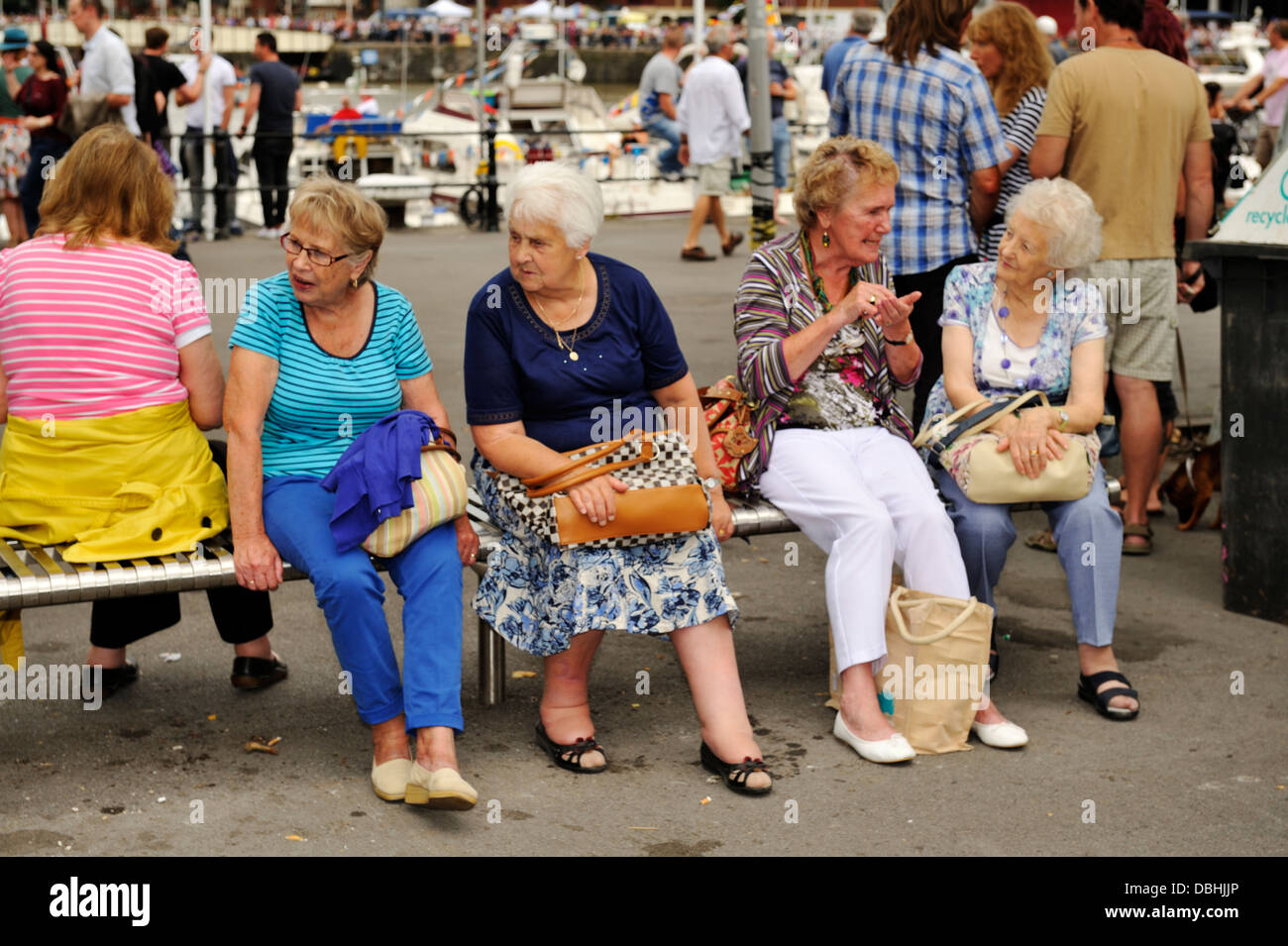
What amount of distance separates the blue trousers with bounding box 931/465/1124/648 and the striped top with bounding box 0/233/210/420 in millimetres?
2280

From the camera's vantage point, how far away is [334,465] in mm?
4184

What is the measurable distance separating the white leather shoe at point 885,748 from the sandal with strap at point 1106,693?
65 cm

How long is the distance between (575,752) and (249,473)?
3.58 ft

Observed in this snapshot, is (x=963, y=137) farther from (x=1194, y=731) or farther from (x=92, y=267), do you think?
(x=92, y=267)

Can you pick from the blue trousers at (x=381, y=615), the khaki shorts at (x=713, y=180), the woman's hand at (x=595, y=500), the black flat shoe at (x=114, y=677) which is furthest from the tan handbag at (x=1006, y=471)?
the khaki shorts at (x=713, y=180)

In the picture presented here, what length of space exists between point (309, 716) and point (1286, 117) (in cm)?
392

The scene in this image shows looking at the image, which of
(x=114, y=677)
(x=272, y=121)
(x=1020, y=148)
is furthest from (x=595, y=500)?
(x=272, y=121)

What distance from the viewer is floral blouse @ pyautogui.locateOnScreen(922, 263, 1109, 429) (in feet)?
15.8

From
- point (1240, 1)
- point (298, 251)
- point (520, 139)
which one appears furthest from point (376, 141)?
point (1240, 1)

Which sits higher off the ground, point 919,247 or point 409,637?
point 919,247

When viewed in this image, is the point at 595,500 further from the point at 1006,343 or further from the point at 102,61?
the point at 102,61

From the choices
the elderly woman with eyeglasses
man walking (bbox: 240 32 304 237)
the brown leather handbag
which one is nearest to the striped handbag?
the elderly woman with eyeglasses

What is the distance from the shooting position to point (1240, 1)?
7306cm

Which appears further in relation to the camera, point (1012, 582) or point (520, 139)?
point (520, 139)
